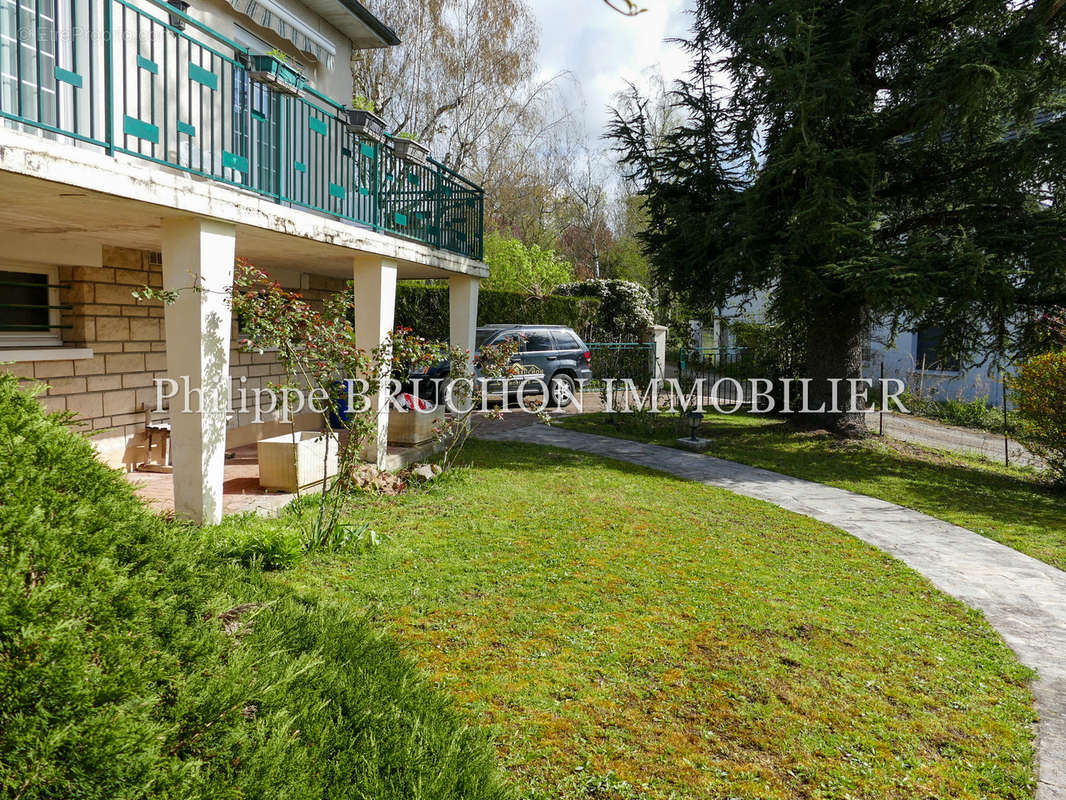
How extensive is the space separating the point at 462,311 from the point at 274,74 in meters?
5.39

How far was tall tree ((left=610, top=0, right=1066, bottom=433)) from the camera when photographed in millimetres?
9195

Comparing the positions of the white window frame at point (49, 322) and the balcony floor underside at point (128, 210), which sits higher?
the balcony floor underside at point (128, 210)

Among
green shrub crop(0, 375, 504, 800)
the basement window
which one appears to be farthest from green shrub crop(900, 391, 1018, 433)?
the basement window

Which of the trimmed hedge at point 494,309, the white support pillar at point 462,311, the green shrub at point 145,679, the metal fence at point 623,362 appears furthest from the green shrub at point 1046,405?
the trimmed hedge at point 494,309

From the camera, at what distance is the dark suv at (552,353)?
1488 centimetres

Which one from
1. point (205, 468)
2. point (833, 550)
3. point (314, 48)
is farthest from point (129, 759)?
point (314, 48)

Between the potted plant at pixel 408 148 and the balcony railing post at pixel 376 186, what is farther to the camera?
the potted plant at pixel 408 148

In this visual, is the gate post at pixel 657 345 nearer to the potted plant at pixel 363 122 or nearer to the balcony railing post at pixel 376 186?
the balcony railing post at pixel 376 186

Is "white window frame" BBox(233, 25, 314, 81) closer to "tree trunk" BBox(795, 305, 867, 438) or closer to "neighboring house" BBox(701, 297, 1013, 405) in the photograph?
"tree trunk" BBox(795, 305, 867, 438)

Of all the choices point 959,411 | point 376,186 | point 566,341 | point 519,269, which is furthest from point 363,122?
point 519,269

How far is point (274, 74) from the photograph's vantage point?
18.4 ft

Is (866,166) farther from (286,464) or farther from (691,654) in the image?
(286,464)

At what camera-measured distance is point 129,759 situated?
1.38 m

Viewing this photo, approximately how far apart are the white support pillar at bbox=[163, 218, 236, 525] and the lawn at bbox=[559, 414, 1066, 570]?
299 inches
